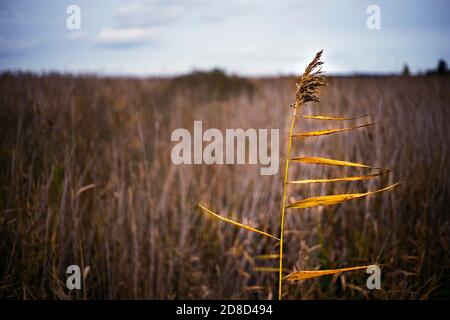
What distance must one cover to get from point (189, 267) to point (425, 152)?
1.69 m

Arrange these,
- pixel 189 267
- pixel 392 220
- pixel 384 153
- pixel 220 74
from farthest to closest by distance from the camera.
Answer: pixel 220 74 → pixel 384 153 → pixel 392 220 → pixel 189 267

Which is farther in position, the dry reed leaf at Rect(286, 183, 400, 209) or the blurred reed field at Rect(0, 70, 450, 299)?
the blurred reed field at Rect(0, 70, 450, 299)

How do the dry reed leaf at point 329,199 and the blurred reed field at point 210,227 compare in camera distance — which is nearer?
the dry reed leaf at point 329,199

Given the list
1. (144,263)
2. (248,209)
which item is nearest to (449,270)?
(248,209)

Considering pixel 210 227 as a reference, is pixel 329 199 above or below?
above

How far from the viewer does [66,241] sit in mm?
1619

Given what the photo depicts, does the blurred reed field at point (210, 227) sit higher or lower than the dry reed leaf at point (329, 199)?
lower

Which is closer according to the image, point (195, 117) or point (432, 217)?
point (432, 217)

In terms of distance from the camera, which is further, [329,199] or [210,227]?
[210,227]

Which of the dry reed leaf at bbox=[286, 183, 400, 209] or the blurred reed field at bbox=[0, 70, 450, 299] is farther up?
the dry reed leaf at bbox=[286, 183, 400, 209]
